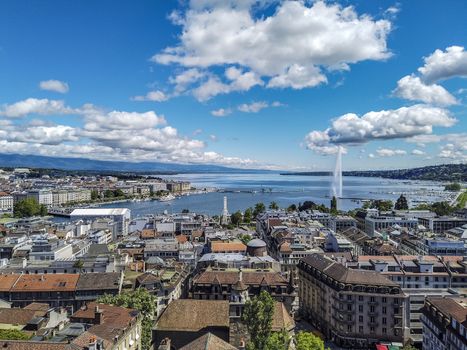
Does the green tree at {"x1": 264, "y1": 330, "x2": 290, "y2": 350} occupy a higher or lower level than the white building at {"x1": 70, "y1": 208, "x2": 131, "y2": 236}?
higher

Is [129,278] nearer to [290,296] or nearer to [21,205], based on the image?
[290,296]

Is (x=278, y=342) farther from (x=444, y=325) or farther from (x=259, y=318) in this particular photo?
(x=444, y=325)

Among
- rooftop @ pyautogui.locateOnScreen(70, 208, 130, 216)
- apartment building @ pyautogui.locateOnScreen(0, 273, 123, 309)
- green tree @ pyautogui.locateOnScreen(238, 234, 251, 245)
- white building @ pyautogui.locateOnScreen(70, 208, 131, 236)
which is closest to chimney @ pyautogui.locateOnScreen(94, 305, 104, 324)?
apartment building @ pyautogui.locateOnScreen(0, 273, 123, 309)

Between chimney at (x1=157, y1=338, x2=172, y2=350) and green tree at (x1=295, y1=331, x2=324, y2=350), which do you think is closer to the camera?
chimney at (x1=157, y1=338, x2=172, y2=350)

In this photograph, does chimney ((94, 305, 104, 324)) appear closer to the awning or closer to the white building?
the awning

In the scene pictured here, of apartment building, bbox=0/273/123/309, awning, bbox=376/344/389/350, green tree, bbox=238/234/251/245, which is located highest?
apartment building, bbox=0/273/123/309

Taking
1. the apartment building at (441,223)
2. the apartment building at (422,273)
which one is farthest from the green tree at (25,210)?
the apartment building at (422,273)

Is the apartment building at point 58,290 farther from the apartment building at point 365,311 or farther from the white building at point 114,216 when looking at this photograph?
the white building at point 114,216

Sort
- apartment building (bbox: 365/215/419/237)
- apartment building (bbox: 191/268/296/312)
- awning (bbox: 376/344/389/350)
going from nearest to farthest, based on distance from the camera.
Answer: awning (bbox: 376/344/389/350) → apartment building (bbox: 191/268/296/312) → apartment building (bbox: 365/215/419/237)
